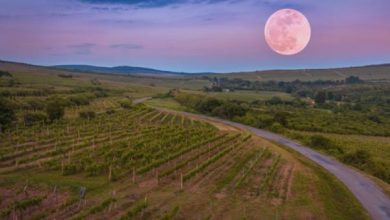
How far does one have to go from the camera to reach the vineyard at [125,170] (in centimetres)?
2488

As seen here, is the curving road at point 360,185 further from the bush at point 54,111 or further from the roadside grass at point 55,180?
the bush at point 54,111

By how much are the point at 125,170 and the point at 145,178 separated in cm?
281

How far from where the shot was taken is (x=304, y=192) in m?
31.8

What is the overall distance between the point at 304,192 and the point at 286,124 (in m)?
55.6

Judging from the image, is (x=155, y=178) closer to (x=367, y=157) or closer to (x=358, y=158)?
(x=358, y=158)

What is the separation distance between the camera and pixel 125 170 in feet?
114

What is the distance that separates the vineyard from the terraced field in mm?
71

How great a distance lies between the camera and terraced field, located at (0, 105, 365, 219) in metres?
25.0

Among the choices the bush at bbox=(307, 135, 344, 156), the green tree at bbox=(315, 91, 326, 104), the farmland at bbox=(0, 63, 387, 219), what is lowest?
the green tree at bbox=(315, 91, 326, 104)

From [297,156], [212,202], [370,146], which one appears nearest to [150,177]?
[212,202]

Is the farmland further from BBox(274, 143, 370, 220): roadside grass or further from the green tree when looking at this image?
the green tree

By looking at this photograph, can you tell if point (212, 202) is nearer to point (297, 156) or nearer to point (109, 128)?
point (297, 156)

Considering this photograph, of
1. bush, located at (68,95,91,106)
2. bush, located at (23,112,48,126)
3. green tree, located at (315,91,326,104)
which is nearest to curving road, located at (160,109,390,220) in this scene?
bush, located at (23,112,48,126)

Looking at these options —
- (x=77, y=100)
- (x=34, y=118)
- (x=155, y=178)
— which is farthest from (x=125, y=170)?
(x=77, y=100)
